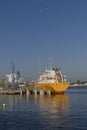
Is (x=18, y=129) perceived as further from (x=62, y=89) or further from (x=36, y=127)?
(x=62, y=89)

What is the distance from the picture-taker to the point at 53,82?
137m

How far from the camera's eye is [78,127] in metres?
42.6

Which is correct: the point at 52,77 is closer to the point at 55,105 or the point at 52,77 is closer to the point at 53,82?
the point at 53,82

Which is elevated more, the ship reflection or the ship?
the ship

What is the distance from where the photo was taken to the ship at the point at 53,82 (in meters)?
134

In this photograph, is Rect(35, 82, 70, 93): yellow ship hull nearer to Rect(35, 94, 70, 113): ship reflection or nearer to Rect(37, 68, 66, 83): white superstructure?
Rect(37, 68, 66, 83): white superstructure

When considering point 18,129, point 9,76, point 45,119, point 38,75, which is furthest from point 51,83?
point 18,129

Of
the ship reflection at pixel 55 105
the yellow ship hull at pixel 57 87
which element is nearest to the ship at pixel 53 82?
the yellow ship hull at pixel 57 87

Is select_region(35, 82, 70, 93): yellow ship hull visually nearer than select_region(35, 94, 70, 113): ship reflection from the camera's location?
No

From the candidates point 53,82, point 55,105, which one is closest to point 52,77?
point 53,82

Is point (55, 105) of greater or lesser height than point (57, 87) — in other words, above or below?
below

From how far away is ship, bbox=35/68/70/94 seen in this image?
439 feet

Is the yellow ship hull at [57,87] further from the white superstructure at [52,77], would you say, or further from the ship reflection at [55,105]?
the ship reflection at [55,105]

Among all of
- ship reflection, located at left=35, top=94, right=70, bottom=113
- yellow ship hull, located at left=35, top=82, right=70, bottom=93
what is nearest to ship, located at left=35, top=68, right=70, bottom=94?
yellow ship hull, located at left=35, top=82, right=70, bottom=93
